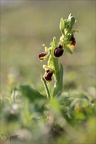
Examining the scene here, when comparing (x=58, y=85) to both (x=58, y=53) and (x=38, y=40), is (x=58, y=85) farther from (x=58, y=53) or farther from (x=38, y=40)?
(x=38, y=40)

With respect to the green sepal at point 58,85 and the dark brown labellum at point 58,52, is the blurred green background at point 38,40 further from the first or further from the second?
the dark brown labellum at point 58,52

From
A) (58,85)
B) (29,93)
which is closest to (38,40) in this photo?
(58,85)

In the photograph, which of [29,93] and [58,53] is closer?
[29,93]

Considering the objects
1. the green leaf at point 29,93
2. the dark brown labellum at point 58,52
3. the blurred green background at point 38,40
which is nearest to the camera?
the green leaf at point 29,93

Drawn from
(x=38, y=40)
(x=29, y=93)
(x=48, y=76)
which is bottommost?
(x=29, y=93)

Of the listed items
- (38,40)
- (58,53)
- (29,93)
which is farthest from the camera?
(38,40)

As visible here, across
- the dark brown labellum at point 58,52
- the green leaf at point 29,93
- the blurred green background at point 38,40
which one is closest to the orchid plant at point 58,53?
the dark brown labellum at point 58,52

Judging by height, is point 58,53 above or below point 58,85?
above

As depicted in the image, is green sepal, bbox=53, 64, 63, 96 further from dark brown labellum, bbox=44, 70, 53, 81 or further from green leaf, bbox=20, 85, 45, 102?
green leaf, bbox=20, 85, 45, 102

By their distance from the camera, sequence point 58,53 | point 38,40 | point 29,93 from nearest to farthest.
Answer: point 29,93 → point 58,53 → point 38,40

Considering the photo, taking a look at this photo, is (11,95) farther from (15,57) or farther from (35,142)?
(15,57)
